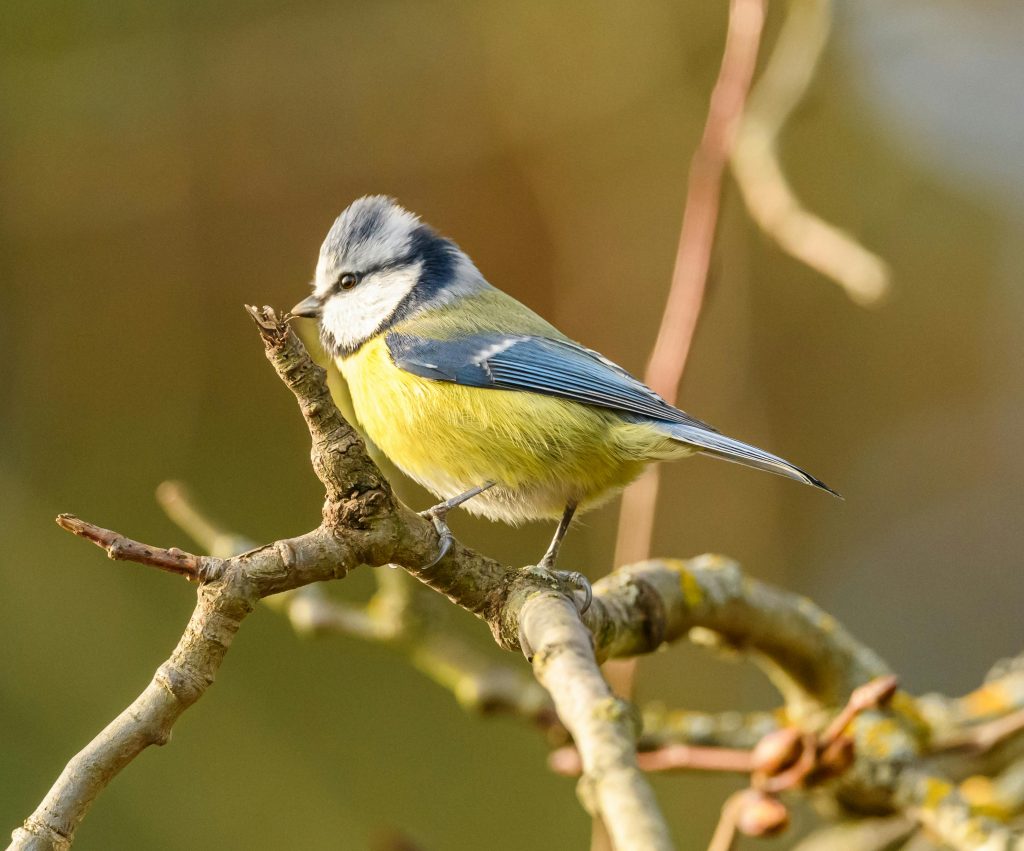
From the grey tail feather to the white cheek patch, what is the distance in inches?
23.8

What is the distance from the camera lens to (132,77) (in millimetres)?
2951

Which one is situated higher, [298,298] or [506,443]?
[298,298]

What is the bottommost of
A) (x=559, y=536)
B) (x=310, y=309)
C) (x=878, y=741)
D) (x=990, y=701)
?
(x=878, y=741)

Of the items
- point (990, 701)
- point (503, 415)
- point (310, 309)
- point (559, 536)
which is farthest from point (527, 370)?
point (990, 701)

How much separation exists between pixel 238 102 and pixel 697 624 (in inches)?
92.7

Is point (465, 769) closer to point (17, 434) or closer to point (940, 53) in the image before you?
point (17, 434)

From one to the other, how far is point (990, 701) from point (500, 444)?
93cm

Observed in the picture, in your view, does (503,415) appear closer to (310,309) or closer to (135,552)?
(310,309)

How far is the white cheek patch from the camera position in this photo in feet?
6.42

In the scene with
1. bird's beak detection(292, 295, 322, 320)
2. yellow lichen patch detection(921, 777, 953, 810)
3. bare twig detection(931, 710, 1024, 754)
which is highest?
bird's beak detection(292, 295, 322, 320)

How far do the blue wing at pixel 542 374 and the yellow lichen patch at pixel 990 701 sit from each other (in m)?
0.56

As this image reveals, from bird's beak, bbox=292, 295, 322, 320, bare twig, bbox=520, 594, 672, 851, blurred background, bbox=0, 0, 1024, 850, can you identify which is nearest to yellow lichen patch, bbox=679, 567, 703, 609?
bare twig, bbox=520, 594, 672, 851

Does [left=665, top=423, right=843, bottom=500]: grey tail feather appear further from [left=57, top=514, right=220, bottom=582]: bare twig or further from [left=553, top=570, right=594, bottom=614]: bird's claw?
[left=57, top=514, right=220, bottom=582]: bare twig

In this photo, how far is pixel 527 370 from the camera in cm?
185
